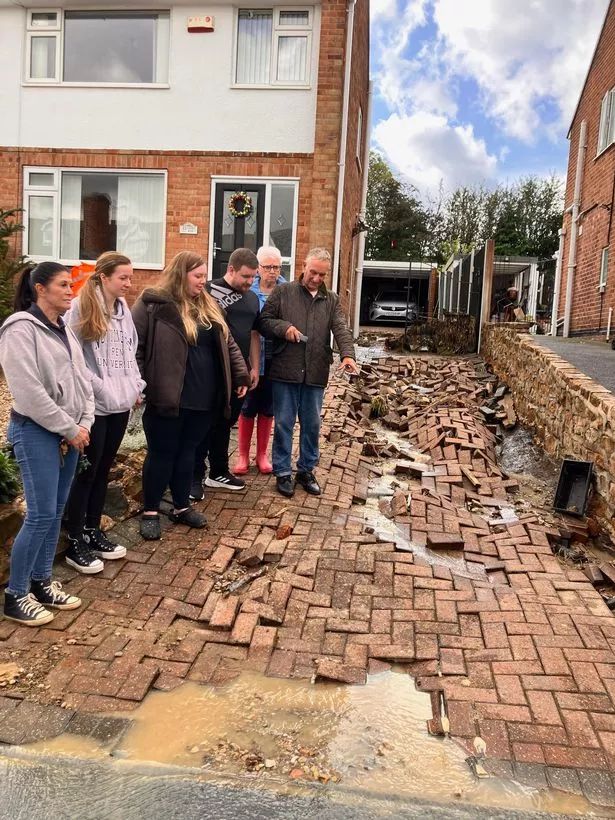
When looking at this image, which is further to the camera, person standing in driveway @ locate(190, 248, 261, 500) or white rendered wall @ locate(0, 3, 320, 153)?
white rendered wall @ locate(0, 3, 320, 153)

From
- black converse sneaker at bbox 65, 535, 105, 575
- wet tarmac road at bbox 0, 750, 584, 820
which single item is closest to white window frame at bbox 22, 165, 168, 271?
black converse sneaker at bbox 65, 535, 105, 575

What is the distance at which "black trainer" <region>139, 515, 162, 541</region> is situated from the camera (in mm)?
4617

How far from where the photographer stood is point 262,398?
5879 millimetres

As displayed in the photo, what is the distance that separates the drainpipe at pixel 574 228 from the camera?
52.7 feet

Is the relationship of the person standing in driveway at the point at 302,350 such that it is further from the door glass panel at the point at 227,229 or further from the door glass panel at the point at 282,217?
the door glass panel at the point at 227,229

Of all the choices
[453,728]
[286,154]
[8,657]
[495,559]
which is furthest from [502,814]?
[286,154]

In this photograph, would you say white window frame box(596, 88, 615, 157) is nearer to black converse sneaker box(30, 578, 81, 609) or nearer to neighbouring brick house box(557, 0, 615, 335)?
neighbouring brick house box(557, 0, 615, 335)

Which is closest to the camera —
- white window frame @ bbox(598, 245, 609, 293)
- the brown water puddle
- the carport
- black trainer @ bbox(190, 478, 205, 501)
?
the brown water puddle

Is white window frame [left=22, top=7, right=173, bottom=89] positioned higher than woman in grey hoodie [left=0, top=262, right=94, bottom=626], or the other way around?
white window frame [left=22, top=7, right=173, bottom=89]

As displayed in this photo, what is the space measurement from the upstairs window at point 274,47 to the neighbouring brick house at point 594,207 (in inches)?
261

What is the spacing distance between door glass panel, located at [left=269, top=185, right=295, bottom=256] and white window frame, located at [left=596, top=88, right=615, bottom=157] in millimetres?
7023

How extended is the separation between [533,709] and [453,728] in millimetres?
404

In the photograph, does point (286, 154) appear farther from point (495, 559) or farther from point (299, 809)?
point (299, 809)

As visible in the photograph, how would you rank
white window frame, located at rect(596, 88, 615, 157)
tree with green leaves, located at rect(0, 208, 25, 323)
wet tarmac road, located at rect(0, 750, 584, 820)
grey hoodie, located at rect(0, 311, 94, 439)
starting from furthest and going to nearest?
white window frame, located at rect(596, 88, 615, 157) → tree with green leaves, located at rect(0, 208, 25, 323) → grey hoodie, located at rect(0, 311, 94, 439) → wet tarmac road, located at rect(0, 750, 584, 820)
